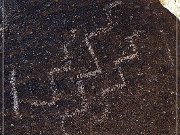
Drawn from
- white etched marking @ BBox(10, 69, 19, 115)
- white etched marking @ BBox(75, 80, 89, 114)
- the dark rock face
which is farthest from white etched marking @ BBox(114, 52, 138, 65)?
A: white etched marking @ BBox(10, 69, 19, 115)

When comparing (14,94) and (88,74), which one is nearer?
(88,74)

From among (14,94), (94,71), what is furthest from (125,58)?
(14,94)

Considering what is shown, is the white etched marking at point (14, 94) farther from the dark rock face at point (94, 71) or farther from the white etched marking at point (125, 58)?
the white etched marking at point (125, 58)

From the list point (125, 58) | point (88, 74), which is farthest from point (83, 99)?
point (125, 58)

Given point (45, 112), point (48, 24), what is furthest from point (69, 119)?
point (48, 24)

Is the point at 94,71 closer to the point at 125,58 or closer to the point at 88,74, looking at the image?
the point at 88,74

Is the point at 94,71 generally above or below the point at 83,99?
above

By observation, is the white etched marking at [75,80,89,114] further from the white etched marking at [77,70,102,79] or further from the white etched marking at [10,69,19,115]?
the white etched marking at [10,69,19,115]

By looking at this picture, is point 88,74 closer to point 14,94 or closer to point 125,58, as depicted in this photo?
point 125,58

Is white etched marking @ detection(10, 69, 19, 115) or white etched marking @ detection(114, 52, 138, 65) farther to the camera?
white etched marking @ detection(10, 69, 19, 115)
